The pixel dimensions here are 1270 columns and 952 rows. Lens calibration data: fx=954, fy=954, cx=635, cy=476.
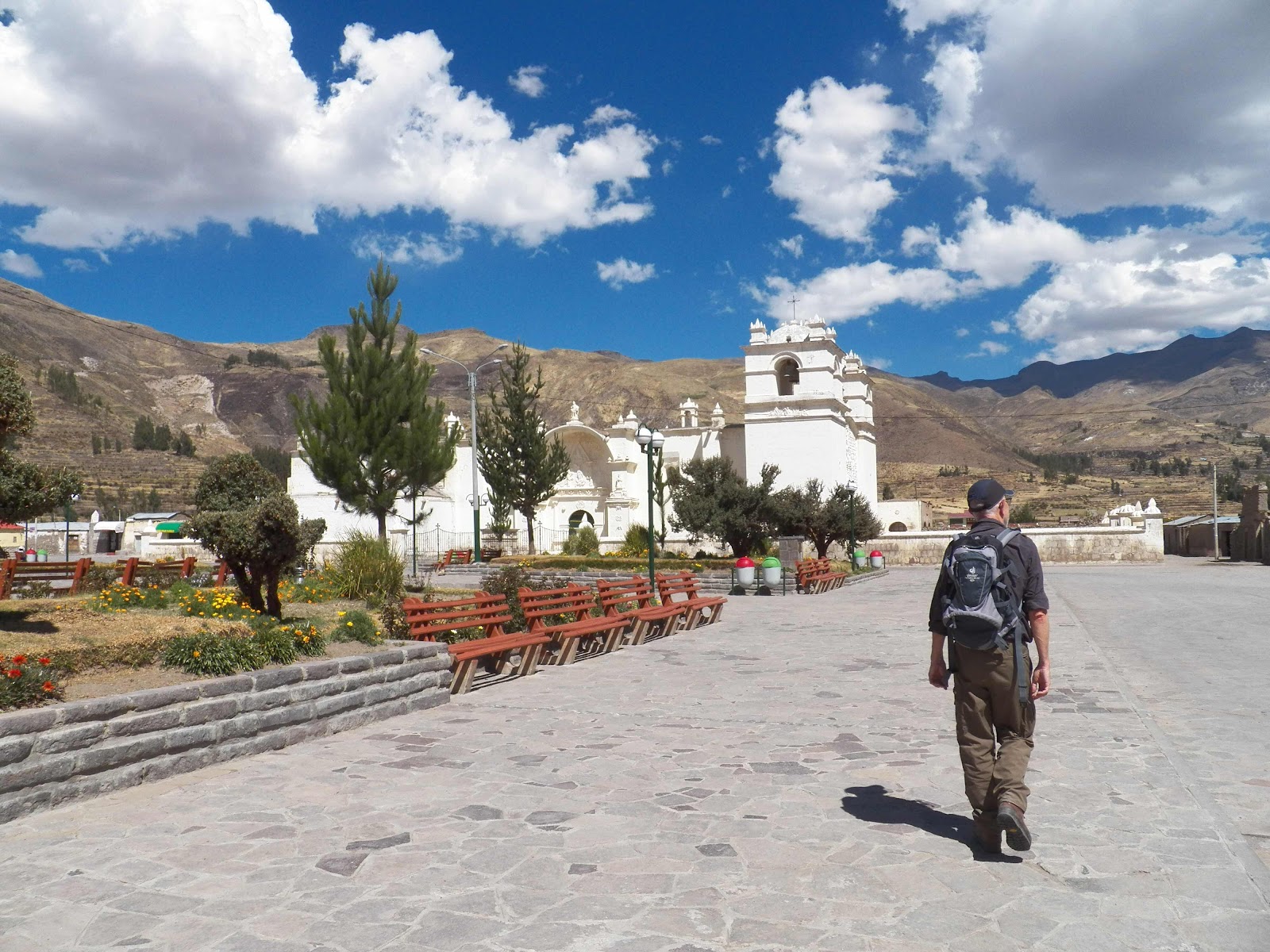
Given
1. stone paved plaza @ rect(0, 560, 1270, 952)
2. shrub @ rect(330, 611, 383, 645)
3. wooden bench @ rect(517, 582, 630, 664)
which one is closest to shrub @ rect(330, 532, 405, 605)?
wooden bench @ rect(517, 582, 630, 664)

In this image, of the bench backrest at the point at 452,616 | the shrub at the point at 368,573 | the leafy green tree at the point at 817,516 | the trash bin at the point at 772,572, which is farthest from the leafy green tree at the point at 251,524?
the leafy green tree at the point at 817,516

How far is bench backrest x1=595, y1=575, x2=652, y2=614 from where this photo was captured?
13648 millimetres

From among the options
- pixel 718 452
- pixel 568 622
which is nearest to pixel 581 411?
pixel 718 452

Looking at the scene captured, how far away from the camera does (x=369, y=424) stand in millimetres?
22203

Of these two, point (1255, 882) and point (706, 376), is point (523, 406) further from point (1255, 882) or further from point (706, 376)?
point (706, 376)

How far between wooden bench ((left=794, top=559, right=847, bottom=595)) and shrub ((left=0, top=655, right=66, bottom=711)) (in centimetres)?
1812

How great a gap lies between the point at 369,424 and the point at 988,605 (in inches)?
766

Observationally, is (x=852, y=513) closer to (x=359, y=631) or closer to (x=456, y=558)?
(x=456, y=558)

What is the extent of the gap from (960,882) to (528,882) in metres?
1.90

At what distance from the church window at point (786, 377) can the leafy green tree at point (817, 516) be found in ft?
36.4

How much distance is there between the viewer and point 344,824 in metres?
5.09

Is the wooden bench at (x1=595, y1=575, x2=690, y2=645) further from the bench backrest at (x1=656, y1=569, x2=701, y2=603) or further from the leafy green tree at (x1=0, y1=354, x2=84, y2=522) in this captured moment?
the leafy green tree at (x1=0, y1=354, x2=84, y2=522)

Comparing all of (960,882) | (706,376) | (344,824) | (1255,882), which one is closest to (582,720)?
(344,824)

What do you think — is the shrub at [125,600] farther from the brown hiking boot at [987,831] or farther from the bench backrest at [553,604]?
the brown hiking boot at [987,831]
